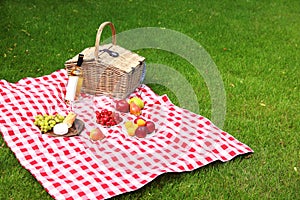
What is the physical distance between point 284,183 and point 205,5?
141 inches

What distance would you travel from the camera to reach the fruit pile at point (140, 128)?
291 cm

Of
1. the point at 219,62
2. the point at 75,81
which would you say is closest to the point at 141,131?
the point at 75,81

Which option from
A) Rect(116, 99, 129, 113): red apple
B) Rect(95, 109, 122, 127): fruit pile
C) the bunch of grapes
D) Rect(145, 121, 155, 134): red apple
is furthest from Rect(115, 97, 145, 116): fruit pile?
the bunch of grapes

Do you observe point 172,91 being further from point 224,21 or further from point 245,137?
point 224,21

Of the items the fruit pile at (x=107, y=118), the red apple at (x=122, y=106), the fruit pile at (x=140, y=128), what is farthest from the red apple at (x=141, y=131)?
the red apple at (x=122, y=106)

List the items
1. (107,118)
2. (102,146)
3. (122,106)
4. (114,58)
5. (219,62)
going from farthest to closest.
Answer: (219,62), (114,58), (122,106), (107,118), (102,146)

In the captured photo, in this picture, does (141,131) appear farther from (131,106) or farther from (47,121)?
(47,121)

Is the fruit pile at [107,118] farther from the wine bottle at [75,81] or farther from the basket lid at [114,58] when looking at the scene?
the basket lid at [114,58]

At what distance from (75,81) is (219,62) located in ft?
4.88

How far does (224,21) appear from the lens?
5.21 meters

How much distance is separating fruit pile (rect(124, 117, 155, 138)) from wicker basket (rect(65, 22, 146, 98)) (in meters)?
0.40

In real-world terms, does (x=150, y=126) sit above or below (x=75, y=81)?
below

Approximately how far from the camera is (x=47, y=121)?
289 centimetres

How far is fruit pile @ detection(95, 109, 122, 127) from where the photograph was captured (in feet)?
9.91
